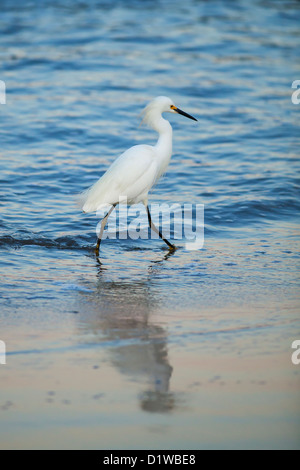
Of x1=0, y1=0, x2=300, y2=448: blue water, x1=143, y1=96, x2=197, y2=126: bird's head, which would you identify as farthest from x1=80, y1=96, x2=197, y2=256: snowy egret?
x1=0, y1=0, x2=300, y2=448: blue water

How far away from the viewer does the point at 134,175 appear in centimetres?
589

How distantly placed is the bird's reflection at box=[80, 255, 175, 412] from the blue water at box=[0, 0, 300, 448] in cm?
1

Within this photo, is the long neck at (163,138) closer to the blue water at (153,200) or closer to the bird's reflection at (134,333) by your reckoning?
the blue water at (153,200)

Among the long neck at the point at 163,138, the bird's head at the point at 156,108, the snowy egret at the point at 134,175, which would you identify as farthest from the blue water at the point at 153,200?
the bird's head at the point at 156,108

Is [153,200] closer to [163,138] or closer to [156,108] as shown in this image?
[163,138]

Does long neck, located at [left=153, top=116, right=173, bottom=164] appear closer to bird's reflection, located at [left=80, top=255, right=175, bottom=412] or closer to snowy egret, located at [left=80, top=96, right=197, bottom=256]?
snowy egret, located at [left=80, top=96, right=197, bottom=256]

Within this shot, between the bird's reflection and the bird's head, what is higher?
the bird's head

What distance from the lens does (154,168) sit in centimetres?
599

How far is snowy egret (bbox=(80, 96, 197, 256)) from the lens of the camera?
19.3 ft

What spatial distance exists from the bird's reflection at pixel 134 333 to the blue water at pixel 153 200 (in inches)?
0.5

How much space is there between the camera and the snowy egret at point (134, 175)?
589 centimetres

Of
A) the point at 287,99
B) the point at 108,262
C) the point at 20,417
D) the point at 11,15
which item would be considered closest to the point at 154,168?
the point at 108,262

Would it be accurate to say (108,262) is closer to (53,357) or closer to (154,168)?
(154,168)

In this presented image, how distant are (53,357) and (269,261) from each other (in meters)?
2.47
